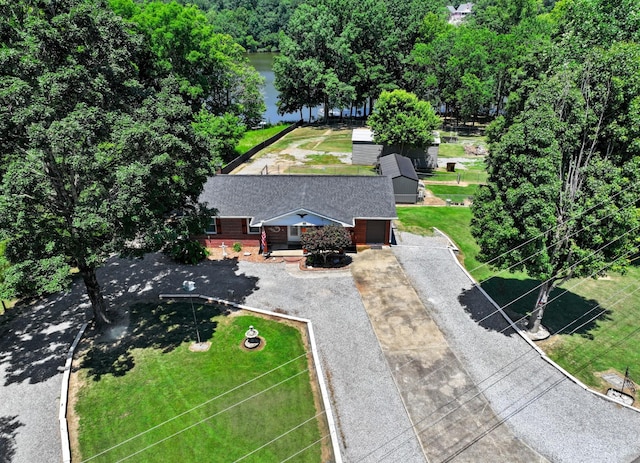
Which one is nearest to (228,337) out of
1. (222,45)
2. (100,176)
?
(100,176)

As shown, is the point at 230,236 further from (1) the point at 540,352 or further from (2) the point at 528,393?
(2) the point at 528,393

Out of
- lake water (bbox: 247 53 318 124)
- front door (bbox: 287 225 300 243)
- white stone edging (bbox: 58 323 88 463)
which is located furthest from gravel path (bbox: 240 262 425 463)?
lake water (bbox: 247 53 318 124)

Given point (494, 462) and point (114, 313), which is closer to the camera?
point (494, 462)

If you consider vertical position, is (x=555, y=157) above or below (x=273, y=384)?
above

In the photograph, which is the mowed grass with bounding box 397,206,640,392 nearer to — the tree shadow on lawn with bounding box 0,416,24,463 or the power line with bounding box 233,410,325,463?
the power line with bounding box 233,410,325,463

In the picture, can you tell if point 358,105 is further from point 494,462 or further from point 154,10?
point 494,462

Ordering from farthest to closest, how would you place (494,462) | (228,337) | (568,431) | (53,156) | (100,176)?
(228,337), (100,176), (53,156), (568,431), (494,462)
